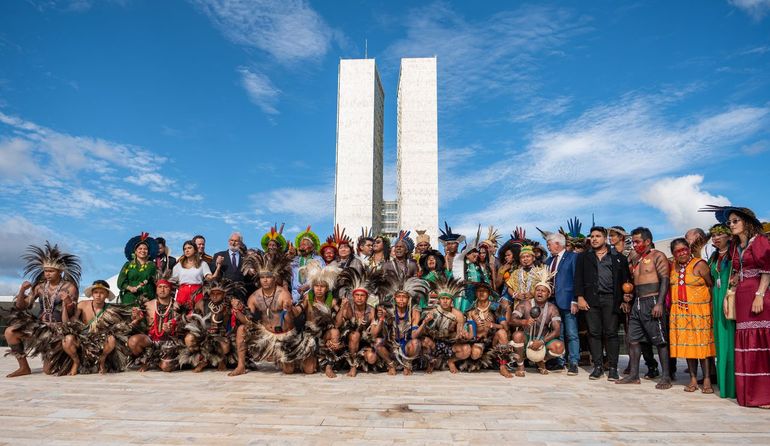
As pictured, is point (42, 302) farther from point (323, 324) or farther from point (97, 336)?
point (323, 324)

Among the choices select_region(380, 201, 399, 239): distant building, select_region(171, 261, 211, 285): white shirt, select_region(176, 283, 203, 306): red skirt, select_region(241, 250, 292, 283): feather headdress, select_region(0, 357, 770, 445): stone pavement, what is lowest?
select_region(0, 357, 770, 445): stone pavement

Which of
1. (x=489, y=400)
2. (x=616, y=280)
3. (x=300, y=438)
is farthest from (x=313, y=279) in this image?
(x=616, y=280)

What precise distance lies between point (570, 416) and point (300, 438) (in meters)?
2.01

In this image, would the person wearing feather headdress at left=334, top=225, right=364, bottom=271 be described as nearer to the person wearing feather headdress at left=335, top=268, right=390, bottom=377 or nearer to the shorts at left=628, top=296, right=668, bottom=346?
the person wearing feather headdress at left=335, top=268, right=390, bottom=377

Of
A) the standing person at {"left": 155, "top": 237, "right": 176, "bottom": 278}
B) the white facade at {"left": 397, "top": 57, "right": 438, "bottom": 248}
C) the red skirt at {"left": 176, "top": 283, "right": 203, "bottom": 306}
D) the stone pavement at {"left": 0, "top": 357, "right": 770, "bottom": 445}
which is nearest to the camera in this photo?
the stone pavement at {"left": 0, "top": 357, "right": 770, "bottom": 445}

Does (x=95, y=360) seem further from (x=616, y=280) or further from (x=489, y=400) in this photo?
(x=616, y=280)

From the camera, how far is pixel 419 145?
44.2 m

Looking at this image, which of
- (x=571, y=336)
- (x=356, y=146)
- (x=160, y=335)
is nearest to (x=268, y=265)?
(x=160, y=335)

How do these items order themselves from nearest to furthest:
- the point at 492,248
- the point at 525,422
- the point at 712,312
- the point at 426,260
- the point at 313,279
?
the point at 525,422 < the point at 712,312 < the point at 313,279 < the point at 426,260 < the point at 492,248

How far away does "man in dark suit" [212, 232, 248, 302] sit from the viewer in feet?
22.3

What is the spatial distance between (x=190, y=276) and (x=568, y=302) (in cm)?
471

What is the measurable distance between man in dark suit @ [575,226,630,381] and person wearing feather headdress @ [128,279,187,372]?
4771 mm

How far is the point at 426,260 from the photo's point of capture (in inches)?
263

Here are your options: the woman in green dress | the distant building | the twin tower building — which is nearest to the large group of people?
the woman in green dress
